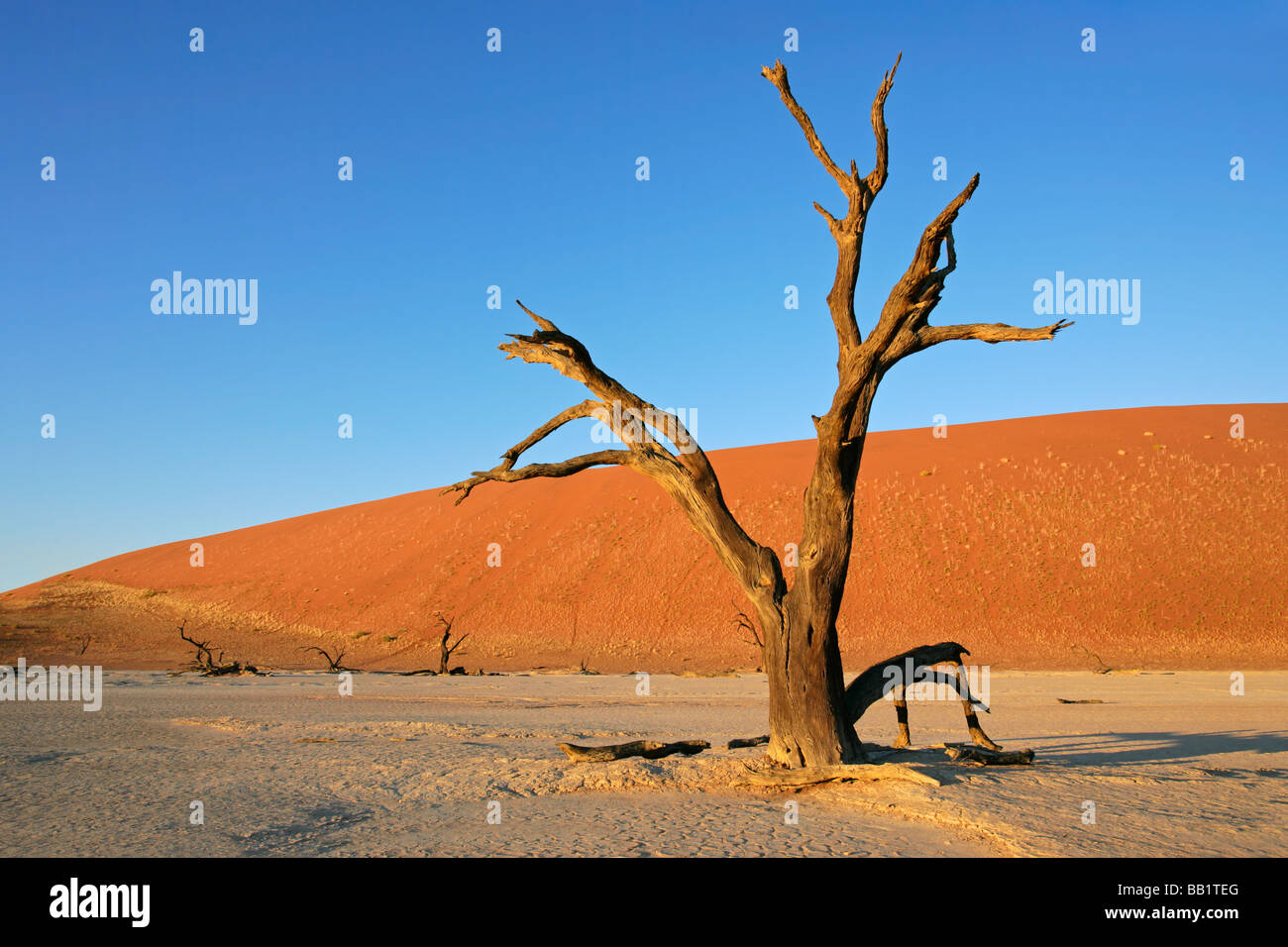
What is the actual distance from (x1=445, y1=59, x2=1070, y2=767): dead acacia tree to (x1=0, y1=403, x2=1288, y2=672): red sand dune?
77.0ft

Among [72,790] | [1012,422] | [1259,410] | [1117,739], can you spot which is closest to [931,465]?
[1012,422]

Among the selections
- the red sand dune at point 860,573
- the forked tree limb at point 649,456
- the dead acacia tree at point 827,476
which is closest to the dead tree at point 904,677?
the dead acacia tree at point 827,476

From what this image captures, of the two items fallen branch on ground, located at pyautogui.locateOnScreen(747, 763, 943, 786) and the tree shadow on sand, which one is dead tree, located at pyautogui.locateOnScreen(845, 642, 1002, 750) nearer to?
fallen branch on ground, located at pyautogui.locateOnScreen(747, 763, 943, 786)

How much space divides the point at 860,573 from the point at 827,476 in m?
34.7

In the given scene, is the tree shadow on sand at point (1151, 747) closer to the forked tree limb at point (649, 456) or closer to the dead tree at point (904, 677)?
the dead tree at point (904, 677)

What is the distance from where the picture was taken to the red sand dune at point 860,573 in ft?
121

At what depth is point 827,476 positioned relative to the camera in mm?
9164

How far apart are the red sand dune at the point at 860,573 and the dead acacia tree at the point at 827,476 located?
2347 cm

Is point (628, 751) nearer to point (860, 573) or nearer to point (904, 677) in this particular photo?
point (904, 677)

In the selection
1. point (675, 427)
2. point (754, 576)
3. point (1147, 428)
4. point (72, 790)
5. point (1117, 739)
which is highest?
point (1147, 428)
